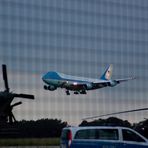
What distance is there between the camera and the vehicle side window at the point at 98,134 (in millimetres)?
26250

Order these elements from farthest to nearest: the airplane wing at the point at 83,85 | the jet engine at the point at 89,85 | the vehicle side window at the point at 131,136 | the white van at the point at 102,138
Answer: the jet engine at the point at 89,85 < the airplane wing at the point at 83,85 < the vehicle side window at the point at 131,136 < the white van at the point at 102,138

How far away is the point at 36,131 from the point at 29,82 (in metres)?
8.93

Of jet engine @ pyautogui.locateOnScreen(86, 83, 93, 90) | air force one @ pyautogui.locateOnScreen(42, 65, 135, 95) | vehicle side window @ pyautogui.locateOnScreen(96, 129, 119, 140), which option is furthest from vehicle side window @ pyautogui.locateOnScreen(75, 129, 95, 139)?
jet engine @ pyautogui.locateOnScreen(86, 83, 93, 90)

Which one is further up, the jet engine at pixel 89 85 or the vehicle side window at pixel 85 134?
the jet engine at pixel 89 85

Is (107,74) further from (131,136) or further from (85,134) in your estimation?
(85,134)

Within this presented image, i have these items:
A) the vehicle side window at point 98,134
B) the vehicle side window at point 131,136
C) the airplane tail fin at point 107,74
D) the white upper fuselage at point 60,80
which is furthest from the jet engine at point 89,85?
the vehicle side window at point 98,134

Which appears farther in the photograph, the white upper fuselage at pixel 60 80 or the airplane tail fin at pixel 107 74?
the airplane tail fin at pixel 107 74

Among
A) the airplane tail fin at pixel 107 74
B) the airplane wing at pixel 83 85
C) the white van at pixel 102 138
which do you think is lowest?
the white van at pixel 102 138

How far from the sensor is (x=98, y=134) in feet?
86.3

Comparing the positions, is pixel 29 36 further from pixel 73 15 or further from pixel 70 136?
pixel 70 136

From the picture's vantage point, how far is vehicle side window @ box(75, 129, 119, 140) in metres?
26.2

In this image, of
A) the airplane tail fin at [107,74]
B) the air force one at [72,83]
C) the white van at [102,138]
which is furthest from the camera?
the airplane tail fin at [107,74]

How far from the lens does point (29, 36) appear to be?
8212 centimetres

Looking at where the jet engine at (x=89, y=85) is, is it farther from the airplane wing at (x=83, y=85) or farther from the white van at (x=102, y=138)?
the white van at (x=102, y=138)
